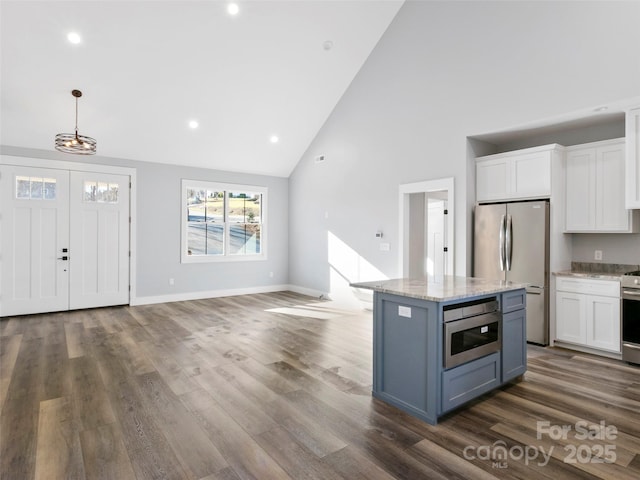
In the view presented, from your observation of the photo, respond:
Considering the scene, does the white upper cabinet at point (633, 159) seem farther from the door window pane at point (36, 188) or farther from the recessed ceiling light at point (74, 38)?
the door window pane at point (36, 188)

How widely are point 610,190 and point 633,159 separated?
45 cm

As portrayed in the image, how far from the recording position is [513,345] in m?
3.25

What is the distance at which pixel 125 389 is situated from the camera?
10.3 feet

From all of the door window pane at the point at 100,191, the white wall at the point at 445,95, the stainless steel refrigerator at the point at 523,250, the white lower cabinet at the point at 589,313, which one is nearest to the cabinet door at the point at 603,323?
the white lower cabinet at the point at 589,313

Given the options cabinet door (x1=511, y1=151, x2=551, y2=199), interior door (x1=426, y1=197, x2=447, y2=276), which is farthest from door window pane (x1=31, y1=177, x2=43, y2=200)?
cabinet door (x1=511, y1=151, x2=551, y2=199)

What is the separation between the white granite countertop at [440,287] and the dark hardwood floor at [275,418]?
3.02 ft

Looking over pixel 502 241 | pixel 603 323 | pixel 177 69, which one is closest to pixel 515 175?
pixel 502 241

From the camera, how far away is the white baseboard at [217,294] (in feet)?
22.6

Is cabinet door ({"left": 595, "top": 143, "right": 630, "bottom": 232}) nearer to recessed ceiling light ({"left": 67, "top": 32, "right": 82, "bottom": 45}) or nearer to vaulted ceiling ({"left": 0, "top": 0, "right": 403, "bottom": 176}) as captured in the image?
vaulted ceiling ({"left": 0, "top": 0, "right": 403, "bottom": 176})

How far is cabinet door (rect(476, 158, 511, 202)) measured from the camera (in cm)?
474

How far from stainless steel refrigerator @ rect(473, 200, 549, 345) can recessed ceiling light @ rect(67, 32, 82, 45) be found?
18.8ft

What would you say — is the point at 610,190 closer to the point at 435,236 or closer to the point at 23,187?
the point at 435,236


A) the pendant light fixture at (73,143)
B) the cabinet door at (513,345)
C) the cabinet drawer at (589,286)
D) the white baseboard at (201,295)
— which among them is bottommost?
the white baseboard at (201,295)

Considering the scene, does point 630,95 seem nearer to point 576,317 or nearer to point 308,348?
point 576,317
